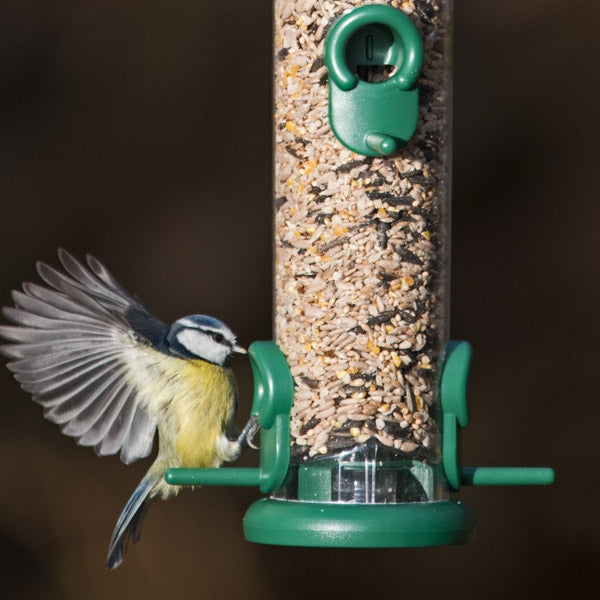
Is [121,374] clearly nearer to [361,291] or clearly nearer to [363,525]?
[361,291]

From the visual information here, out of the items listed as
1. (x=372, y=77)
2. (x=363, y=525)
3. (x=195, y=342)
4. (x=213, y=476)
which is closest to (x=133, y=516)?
(x=195, y=342)

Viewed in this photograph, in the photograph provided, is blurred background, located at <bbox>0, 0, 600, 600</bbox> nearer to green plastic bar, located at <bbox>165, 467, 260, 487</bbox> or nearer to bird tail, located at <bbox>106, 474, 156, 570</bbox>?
bird tail, located at <bbox>106, 474, 156, 570</bbox>

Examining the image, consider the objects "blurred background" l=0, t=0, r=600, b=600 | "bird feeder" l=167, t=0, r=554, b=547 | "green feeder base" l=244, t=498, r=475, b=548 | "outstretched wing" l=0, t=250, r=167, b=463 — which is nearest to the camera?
"green feeder base" l=244, t=498, r=475, b=548

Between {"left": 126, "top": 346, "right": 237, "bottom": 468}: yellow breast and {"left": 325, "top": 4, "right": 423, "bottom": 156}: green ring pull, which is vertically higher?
{"left": 325, "top": 4, "right": 423, "bottom": 156}: green ring pull

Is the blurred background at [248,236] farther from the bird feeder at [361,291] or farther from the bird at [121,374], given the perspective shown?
the bird feeder at [361,291]

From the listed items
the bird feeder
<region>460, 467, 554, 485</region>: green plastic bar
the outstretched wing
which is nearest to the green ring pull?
the bird feeder

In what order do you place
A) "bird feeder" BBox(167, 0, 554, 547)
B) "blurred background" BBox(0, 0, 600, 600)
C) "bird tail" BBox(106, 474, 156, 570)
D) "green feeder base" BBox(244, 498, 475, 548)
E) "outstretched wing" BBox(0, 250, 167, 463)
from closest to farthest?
"green feeder base" BBox(244, 498, 475, 548)
"bird feeder" BBox(167, 0, 554, 547)
"outstretched wing" BBox(0, 250, 167, 463)
"bird tail" BBox(106, 474, 156, 570)
"blurred background" BBox(0, 0, 600, 600)

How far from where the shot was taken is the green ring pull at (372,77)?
10.8 feet

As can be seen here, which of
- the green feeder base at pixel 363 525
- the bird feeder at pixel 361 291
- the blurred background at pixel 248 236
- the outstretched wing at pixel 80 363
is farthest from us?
the blurred background at pixel 248 236

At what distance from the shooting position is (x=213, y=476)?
136 inches

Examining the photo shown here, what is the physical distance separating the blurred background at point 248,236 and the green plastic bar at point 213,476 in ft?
11.2

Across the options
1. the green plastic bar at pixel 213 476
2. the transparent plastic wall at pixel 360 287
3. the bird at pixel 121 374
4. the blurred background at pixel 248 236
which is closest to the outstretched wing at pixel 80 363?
the bird at pixel 121 374

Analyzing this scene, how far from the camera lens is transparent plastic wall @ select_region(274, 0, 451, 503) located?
3371 mm

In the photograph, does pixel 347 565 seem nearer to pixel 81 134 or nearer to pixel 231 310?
pixel 231 310
